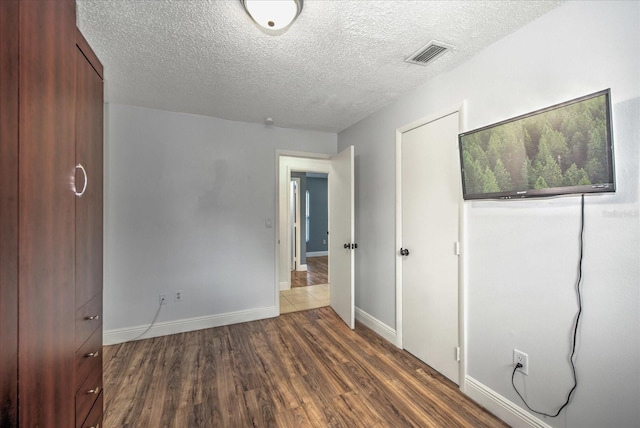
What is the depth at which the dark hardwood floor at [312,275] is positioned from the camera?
502 cm

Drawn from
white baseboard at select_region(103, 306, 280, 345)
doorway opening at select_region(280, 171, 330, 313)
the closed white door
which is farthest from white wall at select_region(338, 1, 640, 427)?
doorway opening at select_region(280, 171, 330, 313)

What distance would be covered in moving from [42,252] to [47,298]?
143 mm

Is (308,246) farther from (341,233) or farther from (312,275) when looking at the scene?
(341,233)

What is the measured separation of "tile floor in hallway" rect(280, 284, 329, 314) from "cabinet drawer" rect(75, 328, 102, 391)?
2.32 metres

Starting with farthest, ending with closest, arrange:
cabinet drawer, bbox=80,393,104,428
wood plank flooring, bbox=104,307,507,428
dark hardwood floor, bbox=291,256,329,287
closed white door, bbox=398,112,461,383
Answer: dark hardwood floor, bbox=291,256,329,287
closed white door, bbox=398,112,461,383
wood plank flooring, bbox=104,307,507,428
cabinet drawer, bbox=80,393,104,428

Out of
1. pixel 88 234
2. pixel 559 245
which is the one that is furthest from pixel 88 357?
pixel 559 245

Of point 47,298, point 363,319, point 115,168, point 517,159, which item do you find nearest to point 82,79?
point 47,298

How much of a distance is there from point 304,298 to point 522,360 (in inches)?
115

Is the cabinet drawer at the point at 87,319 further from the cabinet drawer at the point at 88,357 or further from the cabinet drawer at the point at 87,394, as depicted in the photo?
the cabinet drawer at the point at 87,394

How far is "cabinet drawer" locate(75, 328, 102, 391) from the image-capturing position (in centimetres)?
109

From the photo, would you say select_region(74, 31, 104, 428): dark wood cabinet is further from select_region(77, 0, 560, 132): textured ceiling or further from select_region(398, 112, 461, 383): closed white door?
select_region(398, 112, 461, 383): closed white door

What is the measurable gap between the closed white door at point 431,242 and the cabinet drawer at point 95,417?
2246mm

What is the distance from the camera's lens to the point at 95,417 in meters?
1.27

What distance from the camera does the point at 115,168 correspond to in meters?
2.71
